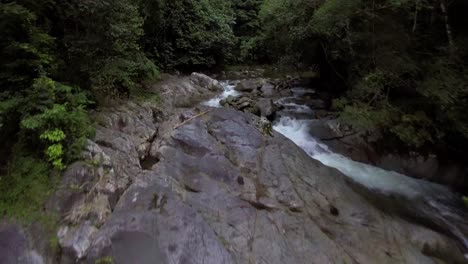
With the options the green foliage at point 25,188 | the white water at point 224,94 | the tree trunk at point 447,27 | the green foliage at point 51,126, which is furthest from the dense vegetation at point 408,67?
the green foliage at point 25,188

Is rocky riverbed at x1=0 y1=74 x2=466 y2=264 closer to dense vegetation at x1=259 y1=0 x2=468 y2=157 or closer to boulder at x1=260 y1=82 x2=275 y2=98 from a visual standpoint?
dense vegetation at x1=259 y1=0 x2=468 y2=157

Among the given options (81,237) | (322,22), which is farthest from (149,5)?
(81,237)

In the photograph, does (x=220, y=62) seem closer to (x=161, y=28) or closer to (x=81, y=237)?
(x=161, y=28)

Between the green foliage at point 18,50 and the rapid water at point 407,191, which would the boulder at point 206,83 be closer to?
the rapid water at point 407,191

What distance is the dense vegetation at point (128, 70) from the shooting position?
3670 mm

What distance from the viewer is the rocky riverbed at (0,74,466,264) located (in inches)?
130

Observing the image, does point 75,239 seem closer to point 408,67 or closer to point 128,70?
point 128,70

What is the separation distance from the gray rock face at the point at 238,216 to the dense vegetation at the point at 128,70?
107 centimetres

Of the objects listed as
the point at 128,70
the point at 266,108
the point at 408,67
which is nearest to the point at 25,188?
the point at 128,70

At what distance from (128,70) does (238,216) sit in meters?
4.87

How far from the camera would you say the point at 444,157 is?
6.23 meters

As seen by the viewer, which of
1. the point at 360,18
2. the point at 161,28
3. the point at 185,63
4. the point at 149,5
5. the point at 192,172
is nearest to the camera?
the point at 192,172

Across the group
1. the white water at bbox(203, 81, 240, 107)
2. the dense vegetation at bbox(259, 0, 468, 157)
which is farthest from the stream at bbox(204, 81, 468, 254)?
the white water at bbox(203, 81, 240, 107)

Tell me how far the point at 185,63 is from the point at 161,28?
2180mm
